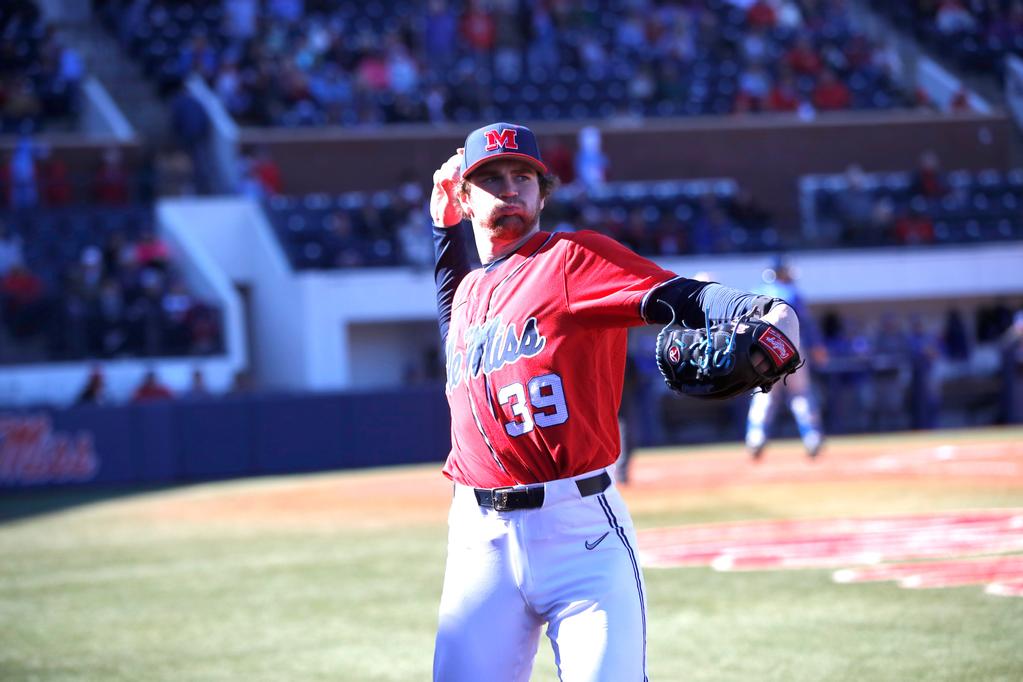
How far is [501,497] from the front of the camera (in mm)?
4316

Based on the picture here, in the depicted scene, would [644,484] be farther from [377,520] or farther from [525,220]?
[525,220]

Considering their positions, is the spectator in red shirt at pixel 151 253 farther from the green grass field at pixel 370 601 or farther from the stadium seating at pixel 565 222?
the green grass field at pixel 370 601

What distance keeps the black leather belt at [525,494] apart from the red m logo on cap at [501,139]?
1088 millimetres

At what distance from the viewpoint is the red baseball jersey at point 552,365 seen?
4188 mm

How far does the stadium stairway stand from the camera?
2881 cm

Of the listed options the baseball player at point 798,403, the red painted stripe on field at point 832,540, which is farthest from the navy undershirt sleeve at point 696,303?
the baseball player at point 798,403

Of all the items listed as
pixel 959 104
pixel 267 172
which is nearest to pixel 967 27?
pixel 959 104

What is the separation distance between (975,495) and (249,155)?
58.9 feet

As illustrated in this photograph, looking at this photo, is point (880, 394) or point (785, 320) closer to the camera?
point (785, 320)

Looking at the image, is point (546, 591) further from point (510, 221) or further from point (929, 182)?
point (929, 182)

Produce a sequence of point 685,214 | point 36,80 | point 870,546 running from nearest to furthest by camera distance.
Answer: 1. point 870,546
2. point 685,214
3. point 36,80

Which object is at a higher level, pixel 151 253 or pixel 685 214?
pixel 685 214

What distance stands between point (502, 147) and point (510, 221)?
243 mm

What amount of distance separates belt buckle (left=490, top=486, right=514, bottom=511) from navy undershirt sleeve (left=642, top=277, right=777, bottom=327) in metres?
0.73
